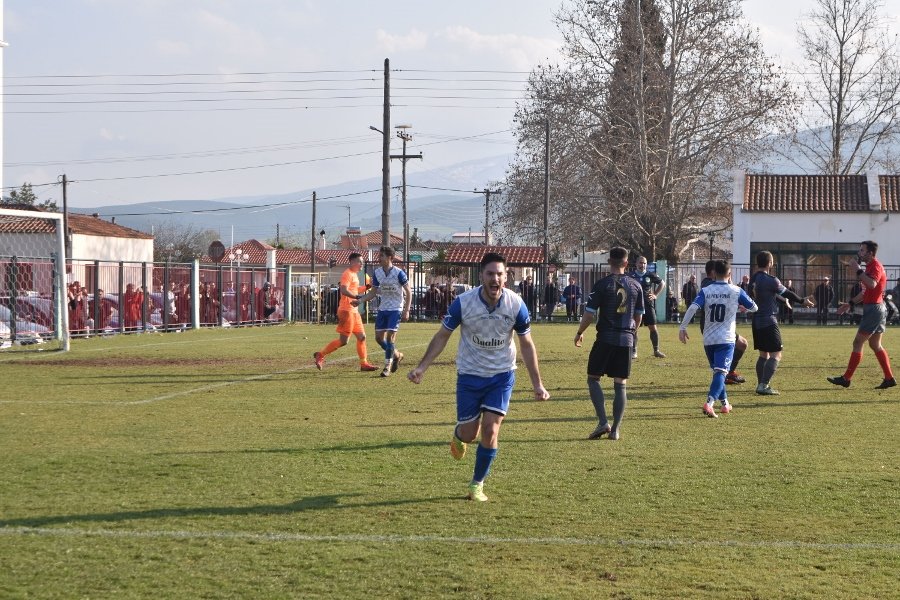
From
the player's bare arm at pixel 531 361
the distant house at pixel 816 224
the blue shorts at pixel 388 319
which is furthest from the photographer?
the distant house at pixel 816 224

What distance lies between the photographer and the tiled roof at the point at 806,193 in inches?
1964

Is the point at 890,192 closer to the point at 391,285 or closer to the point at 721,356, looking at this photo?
the point at 391,285

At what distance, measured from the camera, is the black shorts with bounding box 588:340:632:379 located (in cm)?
1134

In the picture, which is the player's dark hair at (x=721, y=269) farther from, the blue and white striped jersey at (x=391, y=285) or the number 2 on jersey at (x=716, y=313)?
the blue and white striped jersey at (x=391, y=285)

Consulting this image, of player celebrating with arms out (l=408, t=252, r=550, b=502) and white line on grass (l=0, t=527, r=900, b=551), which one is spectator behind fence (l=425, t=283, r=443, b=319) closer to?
player celebrating with arms out (l=408, t=252, r=550, b=502)

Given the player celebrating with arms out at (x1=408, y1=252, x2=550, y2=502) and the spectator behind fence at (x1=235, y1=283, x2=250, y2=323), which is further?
the spectator behind fence at (x1=235, y1=283, x2=250, y2=323)

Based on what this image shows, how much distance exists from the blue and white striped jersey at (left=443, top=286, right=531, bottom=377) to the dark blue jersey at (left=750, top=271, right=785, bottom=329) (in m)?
7.97

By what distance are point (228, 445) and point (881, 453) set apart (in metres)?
→ 6.05

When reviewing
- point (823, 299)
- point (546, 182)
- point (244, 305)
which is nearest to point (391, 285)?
point (244, 305)

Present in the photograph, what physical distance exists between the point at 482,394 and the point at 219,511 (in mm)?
2010

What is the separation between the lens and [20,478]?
8977mm

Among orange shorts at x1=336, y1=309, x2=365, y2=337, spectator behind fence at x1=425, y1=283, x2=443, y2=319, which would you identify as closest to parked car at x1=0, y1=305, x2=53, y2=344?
orange shorts at x1=336, y1=309, x2=365, y2=337

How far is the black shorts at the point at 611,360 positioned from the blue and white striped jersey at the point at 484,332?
3.13 metres

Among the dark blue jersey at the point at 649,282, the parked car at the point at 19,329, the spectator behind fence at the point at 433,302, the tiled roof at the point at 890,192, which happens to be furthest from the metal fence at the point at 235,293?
the tiled roof at the point at 890,192
